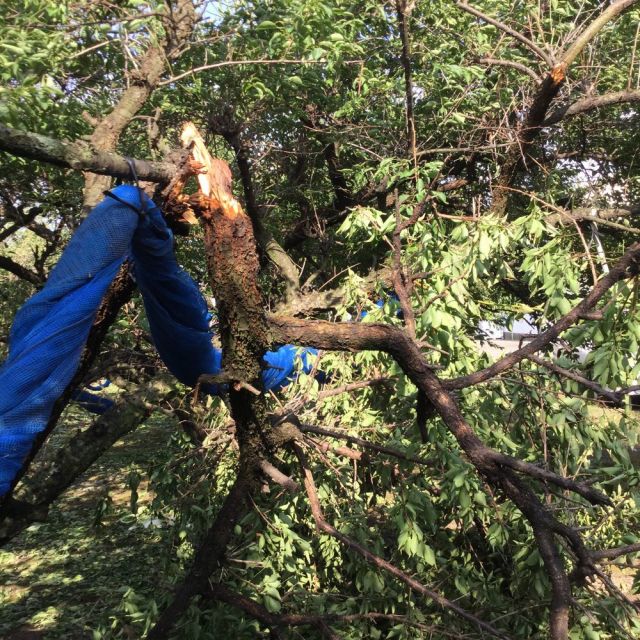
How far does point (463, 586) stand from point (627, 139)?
21.2 ft

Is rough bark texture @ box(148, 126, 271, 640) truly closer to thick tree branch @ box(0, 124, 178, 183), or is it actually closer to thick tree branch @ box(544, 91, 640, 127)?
thick tree branch @ box(0, 124, 178, 183)

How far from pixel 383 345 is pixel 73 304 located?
1175mm

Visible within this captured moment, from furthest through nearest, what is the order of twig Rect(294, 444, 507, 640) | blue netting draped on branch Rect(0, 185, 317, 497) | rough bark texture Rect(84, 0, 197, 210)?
1. rough bark texture Rect(84, 0, 197, 210)
2. twig Rect(294, 444, 507, 640)
3. blue netting draped on branch Rect(0, 185, 317, 497)

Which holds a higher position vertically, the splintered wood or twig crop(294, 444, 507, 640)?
the splintered wood

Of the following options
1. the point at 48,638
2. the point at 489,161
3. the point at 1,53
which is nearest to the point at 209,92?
the point at 1,53

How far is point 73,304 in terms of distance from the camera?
1915 mm

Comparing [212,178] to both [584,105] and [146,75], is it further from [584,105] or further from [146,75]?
[584,105]

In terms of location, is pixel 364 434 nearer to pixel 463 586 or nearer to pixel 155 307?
pixel 463 586

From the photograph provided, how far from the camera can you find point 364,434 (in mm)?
3541

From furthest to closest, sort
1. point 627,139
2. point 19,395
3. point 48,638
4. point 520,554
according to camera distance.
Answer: point 627,139, point 48,638, point 520,554, point 19,395

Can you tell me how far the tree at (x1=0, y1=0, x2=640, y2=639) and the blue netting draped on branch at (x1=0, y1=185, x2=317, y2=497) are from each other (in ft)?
0.73

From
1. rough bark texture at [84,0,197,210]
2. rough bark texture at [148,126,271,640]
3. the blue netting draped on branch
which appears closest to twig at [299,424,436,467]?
rough bark texture at [148,126,271,640]

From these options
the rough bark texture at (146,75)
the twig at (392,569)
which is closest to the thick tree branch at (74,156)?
the twig at (392,569)

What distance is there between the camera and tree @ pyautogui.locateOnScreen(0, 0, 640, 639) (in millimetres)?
2174
